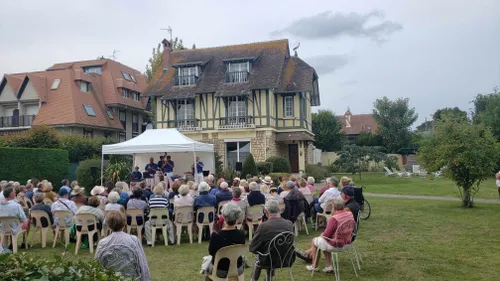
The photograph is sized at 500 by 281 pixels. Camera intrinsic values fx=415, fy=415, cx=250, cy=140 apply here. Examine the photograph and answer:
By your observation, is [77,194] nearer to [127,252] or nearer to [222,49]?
[127,252]

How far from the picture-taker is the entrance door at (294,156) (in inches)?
1058

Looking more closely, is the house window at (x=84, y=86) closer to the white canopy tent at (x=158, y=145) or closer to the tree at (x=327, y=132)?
the white canopy tent at (x=158, y=145)

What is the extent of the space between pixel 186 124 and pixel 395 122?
75.3 ft

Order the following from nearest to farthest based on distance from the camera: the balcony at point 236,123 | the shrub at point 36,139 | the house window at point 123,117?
the shrub at point 36,139 < the balcony at point 236,123 < the house window at point 123,117

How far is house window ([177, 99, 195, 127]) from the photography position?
26844 mm

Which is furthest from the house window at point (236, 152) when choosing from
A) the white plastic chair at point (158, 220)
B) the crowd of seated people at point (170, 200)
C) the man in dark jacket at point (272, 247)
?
the man in dark jacket at point (272, 247)

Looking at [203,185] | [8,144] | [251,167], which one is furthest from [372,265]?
[8,144]

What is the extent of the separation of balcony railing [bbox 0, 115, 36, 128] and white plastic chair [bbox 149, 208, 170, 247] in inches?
1003

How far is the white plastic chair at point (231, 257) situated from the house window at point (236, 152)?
20.8 meters

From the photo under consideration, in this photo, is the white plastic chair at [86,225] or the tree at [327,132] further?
the tree at [327,132]

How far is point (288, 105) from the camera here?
26828 millimetres

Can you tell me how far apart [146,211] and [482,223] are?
7.88 metres

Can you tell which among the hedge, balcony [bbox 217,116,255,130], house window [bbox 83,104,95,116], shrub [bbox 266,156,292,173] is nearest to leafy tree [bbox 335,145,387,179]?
shrub [bbox 266,156,292,173]

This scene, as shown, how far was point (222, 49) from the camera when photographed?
29031mm
